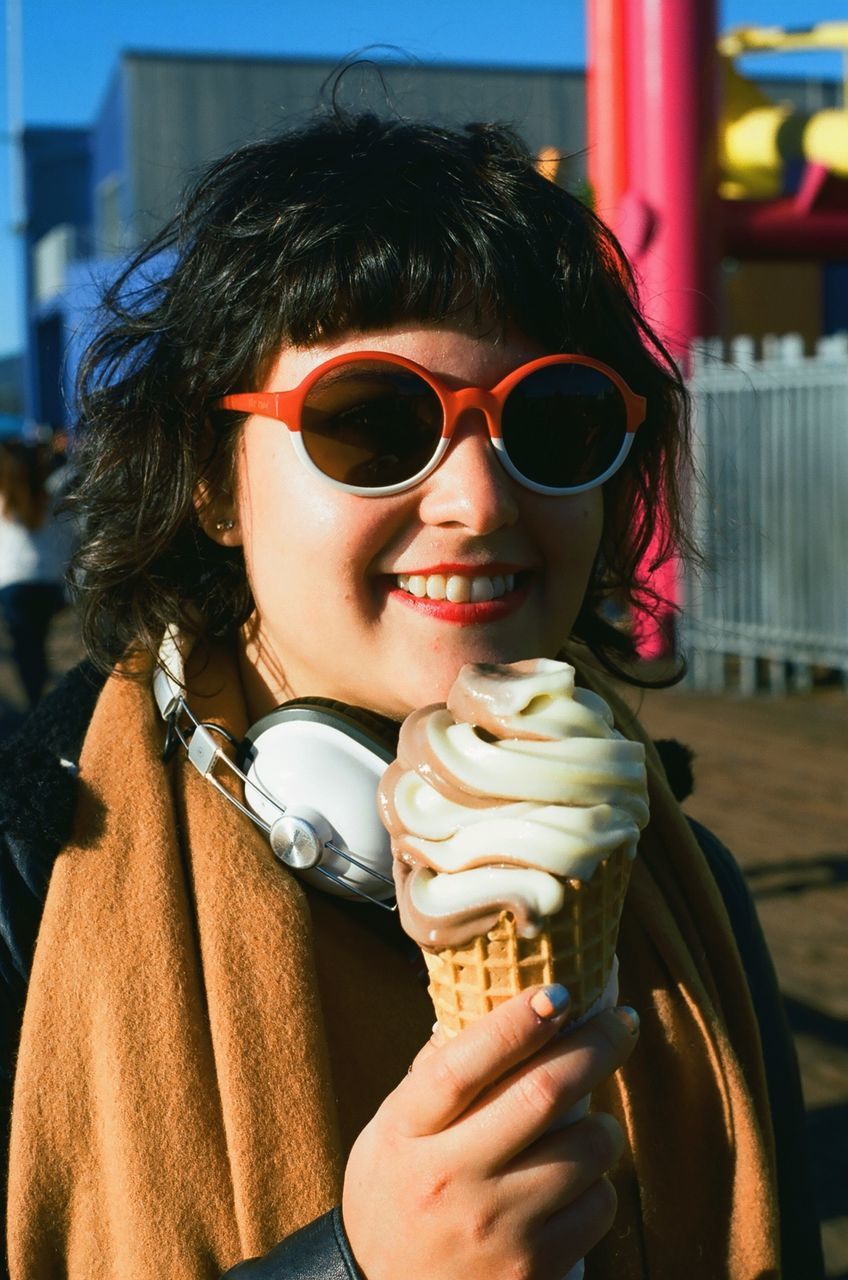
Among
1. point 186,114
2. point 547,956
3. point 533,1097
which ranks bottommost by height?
point 533,1097

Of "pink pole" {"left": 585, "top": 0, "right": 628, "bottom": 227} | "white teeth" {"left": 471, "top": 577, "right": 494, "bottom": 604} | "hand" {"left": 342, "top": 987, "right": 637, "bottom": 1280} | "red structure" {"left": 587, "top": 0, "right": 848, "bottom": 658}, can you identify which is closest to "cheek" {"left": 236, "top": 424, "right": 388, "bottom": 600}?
"white teeth" {"left": 471, "top": 577, "right": 494, "bottom": 604}

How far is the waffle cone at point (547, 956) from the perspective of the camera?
1322 mm

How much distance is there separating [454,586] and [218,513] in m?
0.42

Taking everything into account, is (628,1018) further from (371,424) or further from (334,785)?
(371,424)

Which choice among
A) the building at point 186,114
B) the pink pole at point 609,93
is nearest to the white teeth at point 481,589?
the pink pole at point 609,93

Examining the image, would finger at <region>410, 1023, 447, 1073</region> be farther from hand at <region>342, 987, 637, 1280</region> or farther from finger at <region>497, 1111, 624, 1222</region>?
Answer: finger at <region>497, 1111, 624, 1222</region>

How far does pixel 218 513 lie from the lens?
1.82 m

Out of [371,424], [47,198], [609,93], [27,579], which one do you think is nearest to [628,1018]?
[371,424]

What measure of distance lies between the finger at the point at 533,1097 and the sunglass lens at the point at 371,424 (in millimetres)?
644

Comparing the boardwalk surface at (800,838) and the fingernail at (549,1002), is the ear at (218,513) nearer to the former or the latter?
the boardwalk surface at (800,838)

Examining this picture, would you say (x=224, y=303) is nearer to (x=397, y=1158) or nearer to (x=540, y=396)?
(x=540, y=396)

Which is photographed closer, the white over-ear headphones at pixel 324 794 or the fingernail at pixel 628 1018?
the fingernail at pixel 628 1018

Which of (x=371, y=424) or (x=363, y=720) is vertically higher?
(x=371, y=424)

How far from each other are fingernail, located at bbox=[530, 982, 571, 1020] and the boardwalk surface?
1.27 meters
